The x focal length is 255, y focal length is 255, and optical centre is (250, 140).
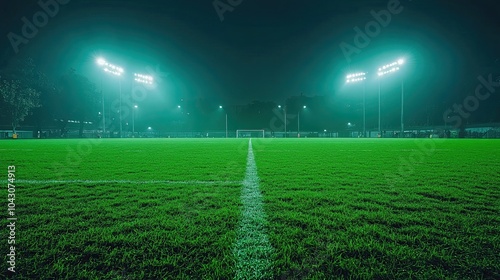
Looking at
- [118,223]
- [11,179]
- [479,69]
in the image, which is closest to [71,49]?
[11,179]

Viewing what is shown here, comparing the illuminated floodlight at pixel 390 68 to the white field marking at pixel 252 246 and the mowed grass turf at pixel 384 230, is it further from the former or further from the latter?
the white field marking at pixel 252 246

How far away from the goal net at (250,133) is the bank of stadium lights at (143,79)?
64.5 ft

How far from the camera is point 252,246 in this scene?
1687mm

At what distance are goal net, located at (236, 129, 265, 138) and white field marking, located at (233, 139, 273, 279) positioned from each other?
157 ft

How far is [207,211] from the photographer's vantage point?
2.39 metres

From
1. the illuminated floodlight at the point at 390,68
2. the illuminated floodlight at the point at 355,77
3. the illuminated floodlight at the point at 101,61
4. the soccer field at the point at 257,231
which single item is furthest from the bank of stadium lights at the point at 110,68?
the illuminated floodlight at the point at 390,68

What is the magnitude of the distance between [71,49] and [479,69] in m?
69.5

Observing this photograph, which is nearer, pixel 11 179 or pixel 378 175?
pixel 11 179

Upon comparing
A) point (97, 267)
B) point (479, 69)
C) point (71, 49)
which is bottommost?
point (97, 267)

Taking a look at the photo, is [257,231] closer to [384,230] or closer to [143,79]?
[384,230]

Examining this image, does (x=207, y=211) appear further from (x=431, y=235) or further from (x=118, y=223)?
(x=431, y=235)

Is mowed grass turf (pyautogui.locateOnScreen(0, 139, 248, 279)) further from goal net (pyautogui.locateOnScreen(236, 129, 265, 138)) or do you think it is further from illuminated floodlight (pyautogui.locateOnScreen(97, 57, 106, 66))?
goal net (pyautogui.locateOnScreen(236, 129, 265, 138))

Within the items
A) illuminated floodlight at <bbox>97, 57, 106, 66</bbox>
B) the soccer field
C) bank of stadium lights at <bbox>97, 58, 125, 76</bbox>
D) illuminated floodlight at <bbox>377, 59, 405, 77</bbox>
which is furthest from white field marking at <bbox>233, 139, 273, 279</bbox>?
illuminated floodlight at <bbox>377, 59, 405, 77</bbox>

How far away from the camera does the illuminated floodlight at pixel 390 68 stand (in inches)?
1442
